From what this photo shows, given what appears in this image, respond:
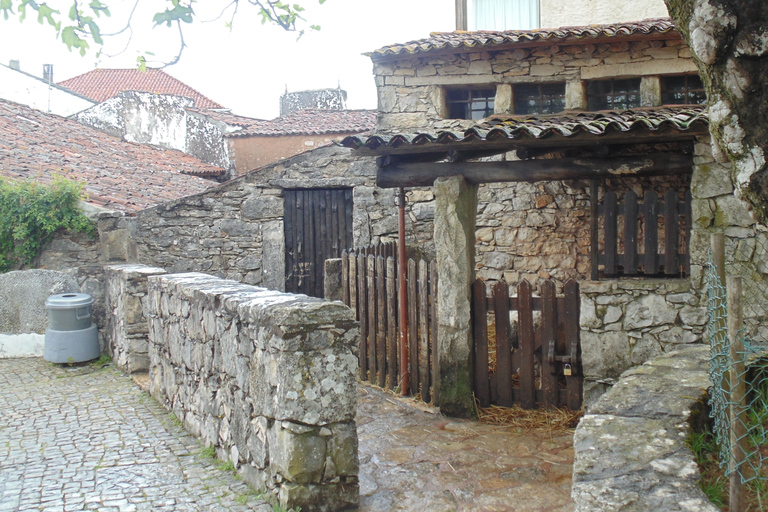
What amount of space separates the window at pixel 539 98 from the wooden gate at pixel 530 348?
4.59 m

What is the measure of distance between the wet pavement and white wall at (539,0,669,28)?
7.75 m

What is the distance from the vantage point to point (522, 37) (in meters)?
8.44

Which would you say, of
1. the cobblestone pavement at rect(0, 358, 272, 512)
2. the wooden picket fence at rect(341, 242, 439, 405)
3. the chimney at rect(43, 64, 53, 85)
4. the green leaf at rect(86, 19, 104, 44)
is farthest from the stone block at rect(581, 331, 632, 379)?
the chimney at rect(43, 64, 53, 85)

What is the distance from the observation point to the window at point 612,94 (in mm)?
8859

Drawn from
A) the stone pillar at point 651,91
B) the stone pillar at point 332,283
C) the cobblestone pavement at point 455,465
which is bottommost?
the cobblestone pavement at point 455,465

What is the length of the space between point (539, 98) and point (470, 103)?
980 millimetres

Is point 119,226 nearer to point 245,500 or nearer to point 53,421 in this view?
point 53,421

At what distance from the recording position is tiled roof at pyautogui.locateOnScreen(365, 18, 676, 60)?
27.0 feet

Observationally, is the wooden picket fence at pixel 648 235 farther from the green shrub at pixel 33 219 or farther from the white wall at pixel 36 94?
the white wall at pixel 36 94

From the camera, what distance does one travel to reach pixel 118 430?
16.1ft

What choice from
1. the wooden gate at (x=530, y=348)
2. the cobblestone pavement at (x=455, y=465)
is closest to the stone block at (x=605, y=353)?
the wooden gate at (x=530, y=348)

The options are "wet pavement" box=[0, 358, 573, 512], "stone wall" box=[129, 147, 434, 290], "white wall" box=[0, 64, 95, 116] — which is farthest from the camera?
"white wall" box=[0, 64, 95, 116]

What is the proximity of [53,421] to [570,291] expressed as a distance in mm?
4306

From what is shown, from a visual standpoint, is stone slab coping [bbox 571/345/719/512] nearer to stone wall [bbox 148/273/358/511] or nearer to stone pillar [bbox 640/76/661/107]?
stone wall [bbox 148/273/358/511]
